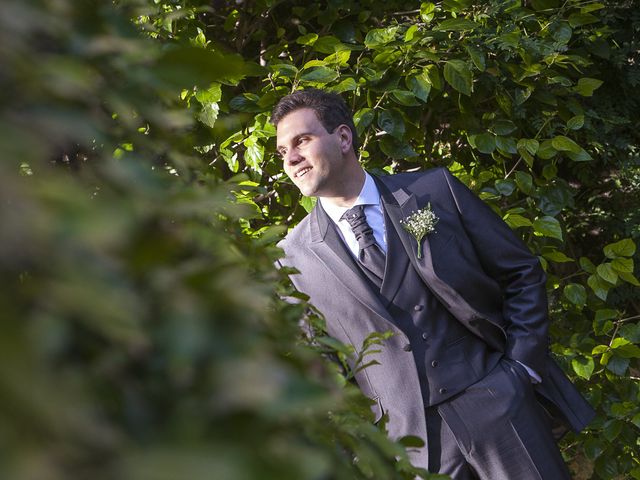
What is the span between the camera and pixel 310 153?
8.64 feet

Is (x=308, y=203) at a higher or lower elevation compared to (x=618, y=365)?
higher

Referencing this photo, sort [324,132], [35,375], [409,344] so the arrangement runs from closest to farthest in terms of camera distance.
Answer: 1. [35,375]
2. [409,344]
3. [324,132]

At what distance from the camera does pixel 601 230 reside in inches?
145

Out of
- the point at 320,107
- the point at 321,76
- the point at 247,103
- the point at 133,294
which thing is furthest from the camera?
the point at 247,103

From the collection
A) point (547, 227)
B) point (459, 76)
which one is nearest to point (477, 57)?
point (459, 76)

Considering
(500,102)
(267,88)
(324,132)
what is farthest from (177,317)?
(500,102)

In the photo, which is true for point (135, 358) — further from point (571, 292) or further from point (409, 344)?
point (571, 292)

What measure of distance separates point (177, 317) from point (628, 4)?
350 centimetres

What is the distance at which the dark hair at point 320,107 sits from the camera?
2729 millimetres

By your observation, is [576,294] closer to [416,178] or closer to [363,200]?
[416,178]

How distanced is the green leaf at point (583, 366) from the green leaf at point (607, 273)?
0.29 metres

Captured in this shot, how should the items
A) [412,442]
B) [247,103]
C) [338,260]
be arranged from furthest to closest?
[247,103] < [338,260] < [412,442]

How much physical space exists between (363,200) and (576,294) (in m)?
1.00

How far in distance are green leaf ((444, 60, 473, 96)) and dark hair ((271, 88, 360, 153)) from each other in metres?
0.39
